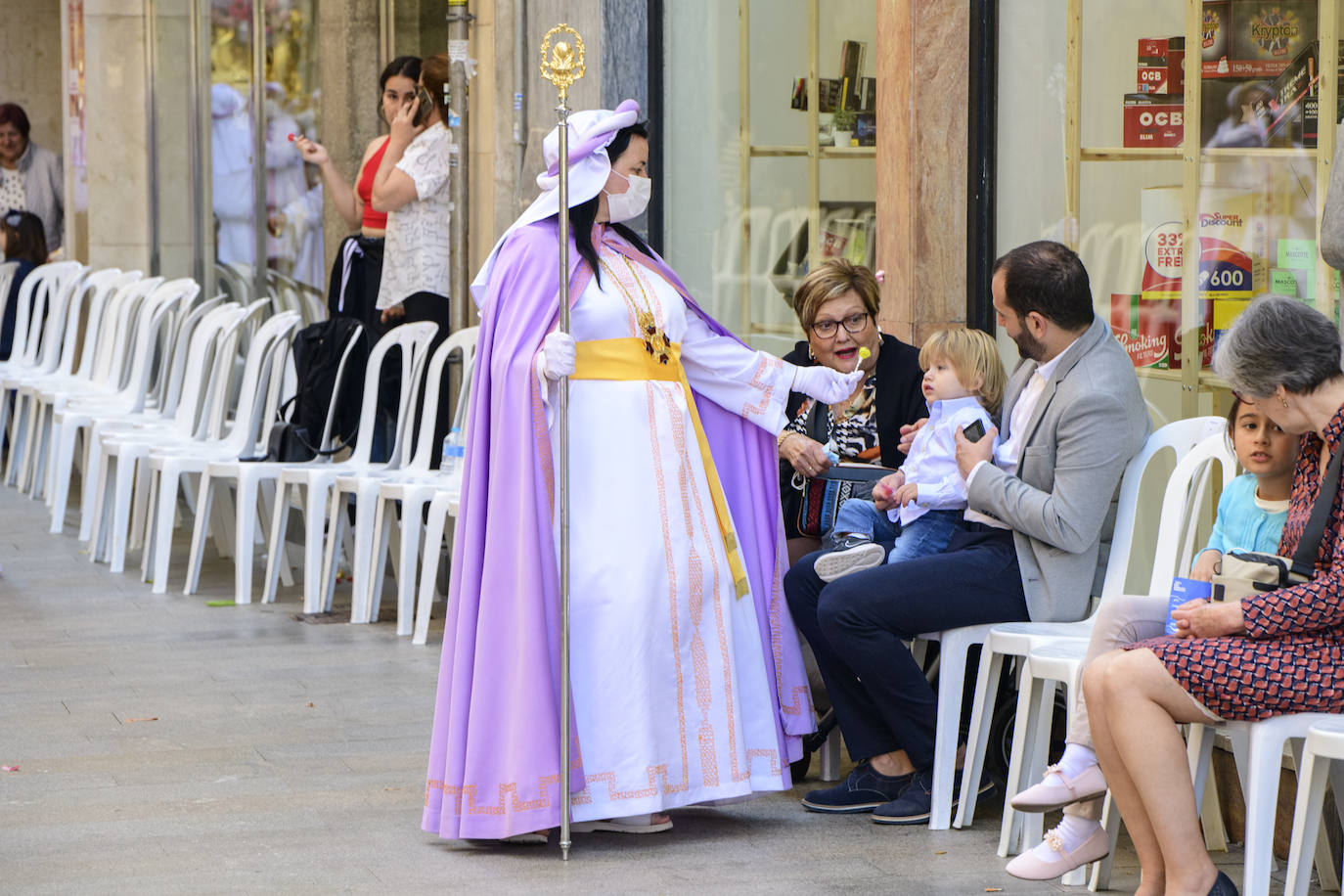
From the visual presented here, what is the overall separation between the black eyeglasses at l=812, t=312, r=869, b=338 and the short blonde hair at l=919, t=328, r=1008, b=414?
0.97 ft

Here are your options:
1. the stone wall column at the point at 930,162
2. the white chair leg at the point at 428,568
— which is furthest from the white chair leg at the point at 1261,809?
the white chair leg at the point at 428,568

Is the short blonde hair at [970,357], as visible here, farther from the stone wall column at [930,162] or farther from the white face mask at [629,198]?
the stone wall column at [930,162]

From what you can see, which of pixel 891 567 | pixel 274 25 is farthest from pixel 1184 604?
pixel 274 25

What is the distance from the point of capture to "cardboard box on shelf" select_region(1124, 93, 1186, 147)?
506 centimetres

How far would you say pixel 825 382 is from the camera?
16.0 feet

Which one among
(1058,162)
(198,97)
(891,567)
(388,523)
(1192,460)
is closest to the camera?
(1192,460)

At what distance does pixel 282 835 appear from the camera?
455cm

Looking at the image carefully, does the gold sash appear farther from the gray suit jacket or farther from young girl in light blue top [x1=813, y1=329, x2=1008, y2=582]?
the gray suit jacket

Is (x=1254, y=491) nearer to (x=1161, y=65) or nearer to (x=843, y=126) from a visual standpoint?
(x=1161, y=65)

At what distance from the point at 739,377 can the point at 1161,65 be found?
134 cm

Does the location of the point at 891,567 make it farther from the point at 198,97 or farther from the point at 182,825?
the point at 198,97

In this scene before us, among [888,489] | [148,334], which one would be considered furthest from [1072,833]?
[148,334]

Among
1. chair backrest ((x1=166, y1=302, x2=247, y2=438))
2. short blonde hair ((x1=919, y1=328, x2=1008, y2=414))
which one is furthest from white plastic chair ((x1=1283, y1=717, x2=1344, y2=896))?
chair backrest ((x1=166, y1=302, x2=247, y2=438))

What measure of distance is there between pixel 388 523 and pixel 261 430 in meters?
1.72
